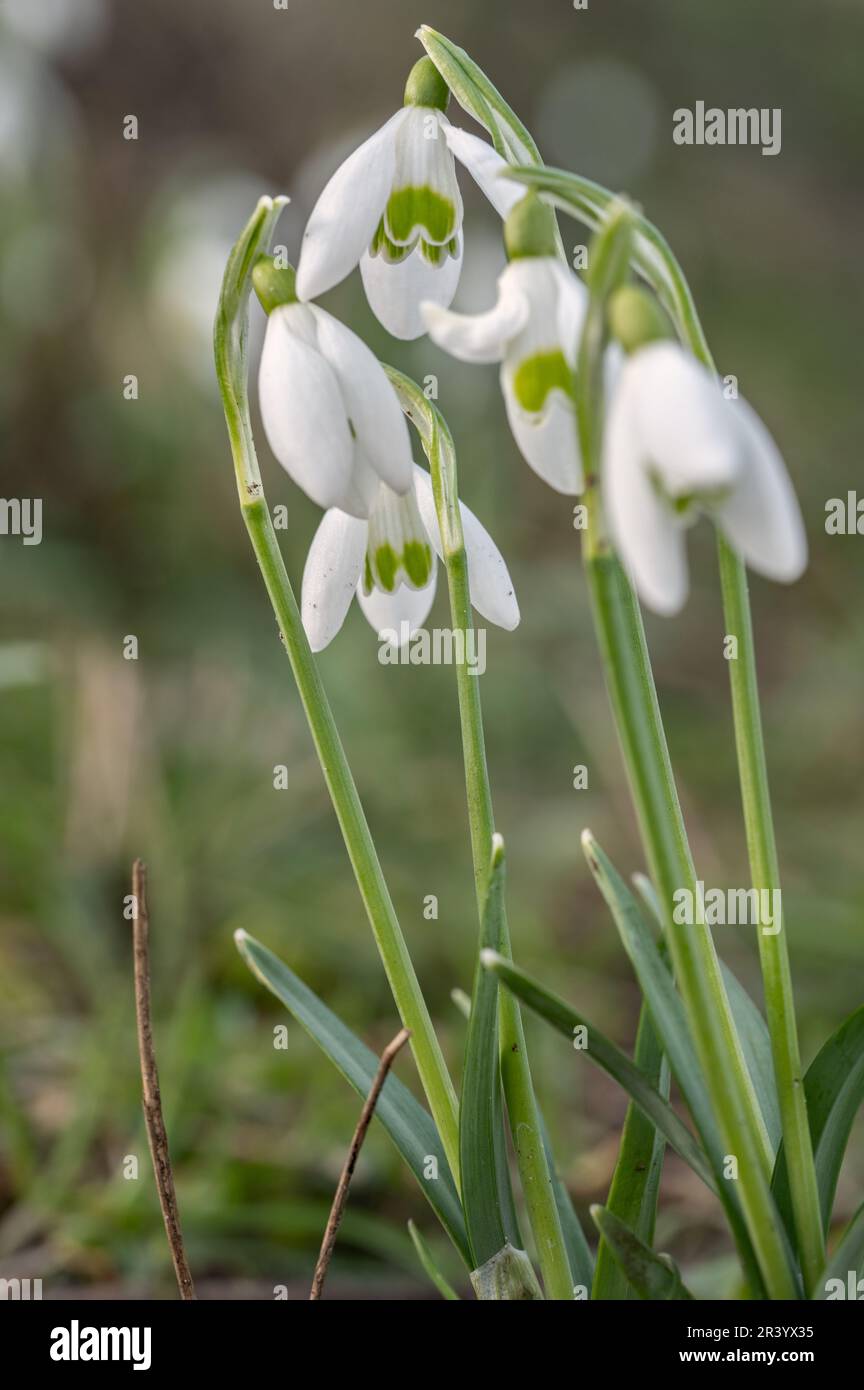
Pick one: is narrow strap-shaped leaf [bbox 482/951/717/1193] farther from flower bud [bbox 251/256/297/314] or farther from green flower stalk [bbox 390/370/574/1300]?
flower bud [bbox 251/256/297/314]

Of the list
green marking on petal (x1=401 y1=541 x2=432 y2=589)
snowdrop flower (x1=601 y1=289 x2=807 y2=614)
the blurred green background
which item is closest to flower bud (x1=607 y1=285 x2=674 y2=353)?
snowdrop flower (x1=601 y1=289 x2=807 y2=614)

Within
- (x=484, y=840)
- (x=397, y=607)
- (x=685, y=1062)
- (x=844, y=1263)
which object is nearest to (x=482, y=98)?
(x=397, y=607)

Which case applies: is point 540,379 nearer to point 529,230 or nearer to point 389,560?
point 529,230

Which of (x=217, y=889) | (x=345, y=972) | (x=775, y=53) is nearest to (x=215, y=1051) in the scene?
(x=345, y=972)

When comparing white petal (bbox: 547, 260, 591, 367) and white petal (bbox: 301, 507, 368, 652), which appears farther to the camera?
white petal (bbox: 301, 507, 368, 652)

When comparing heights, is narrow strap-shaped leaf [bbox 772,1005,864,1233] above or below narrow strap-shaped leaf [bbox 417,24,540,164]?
below

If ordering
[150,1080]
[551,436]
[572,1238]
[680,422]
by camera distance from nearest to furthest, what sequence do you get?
[680,422] → [551,436] → [150,1080] → [572,1238]
